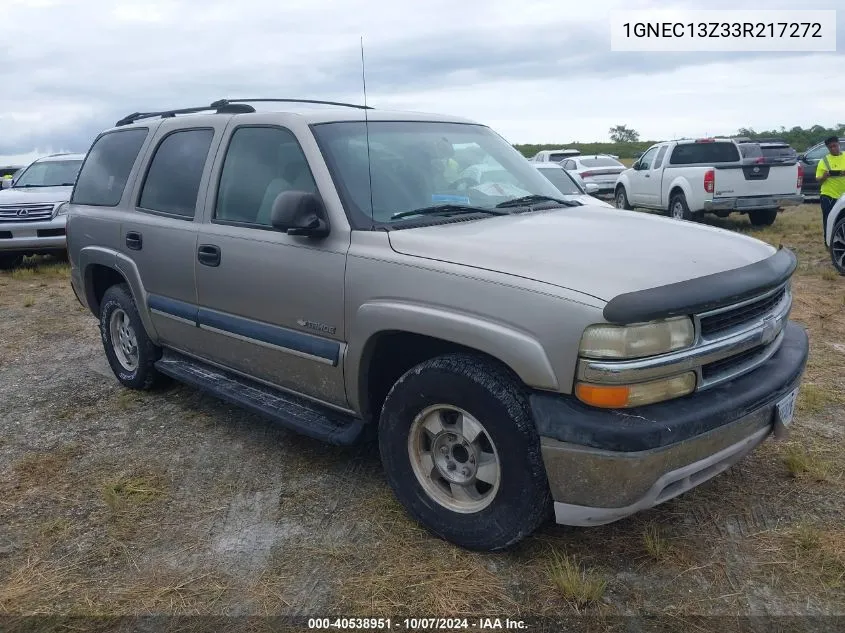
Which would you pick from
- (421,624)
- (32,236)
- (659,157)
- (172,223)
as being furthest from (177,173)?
(659,157)

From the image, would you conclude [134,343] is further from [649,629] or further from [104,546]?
[649,629]

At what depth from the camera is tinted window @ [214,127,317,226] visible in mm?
3707

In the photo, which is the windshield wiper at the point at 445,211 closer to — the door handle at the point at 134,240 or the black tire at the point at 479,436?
the black tire at the point at 479,436

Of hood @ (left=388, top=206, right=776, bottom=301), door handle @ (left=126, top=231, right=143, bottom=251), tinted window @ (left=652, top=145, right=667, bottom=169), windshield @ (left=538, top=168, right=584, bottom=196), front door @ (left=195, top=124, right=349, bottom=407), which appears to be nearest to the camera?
hood @ (left=388, top=206, right=776, bottom=301)

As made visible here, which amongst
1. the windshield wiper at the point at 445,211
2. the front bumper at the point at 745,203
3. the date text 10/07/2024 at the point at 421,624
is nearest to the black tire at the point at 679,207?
the front bumper at the point at 745,203

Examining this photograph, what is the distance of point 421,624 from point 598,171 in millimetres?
19257

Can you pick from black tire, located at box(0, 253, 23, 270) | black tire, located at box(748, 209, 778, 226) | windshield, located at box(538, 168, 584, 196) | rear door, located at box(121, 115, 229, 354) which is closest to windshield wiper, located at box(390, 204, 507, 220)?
rear door, located at box(121, 115, 229, 354)

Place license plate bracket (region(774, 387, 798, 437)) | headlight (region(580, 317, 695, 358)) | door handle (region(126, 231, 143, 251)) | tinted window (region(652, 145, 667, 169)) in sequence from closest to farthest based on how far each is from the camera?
headlight (region(580, 317, 695, 358)) → license plate bracket (region(774, 387, 798, 437)) → door handle (region(126, 231, 143, 251)) → tinted window (region(652, 145, 667, 169))

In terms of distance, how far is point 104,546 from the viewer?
327 centimetres

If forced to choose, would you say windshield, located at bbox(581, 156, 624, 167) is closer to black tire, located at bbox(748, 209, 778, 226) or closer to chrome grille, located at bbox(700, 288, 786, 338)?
black tire, located at bbox(748, 209, 778, 226)

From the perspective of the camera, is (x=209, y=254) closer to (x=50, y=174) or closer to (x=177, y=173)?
(x=177, y=173)

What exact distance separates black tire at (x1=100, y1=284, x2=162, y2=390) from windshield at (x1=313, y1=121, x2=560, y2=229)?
214cm

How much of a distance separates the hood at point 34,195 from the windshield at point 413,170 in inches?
354

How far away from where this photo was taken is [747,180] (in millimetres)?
13352
